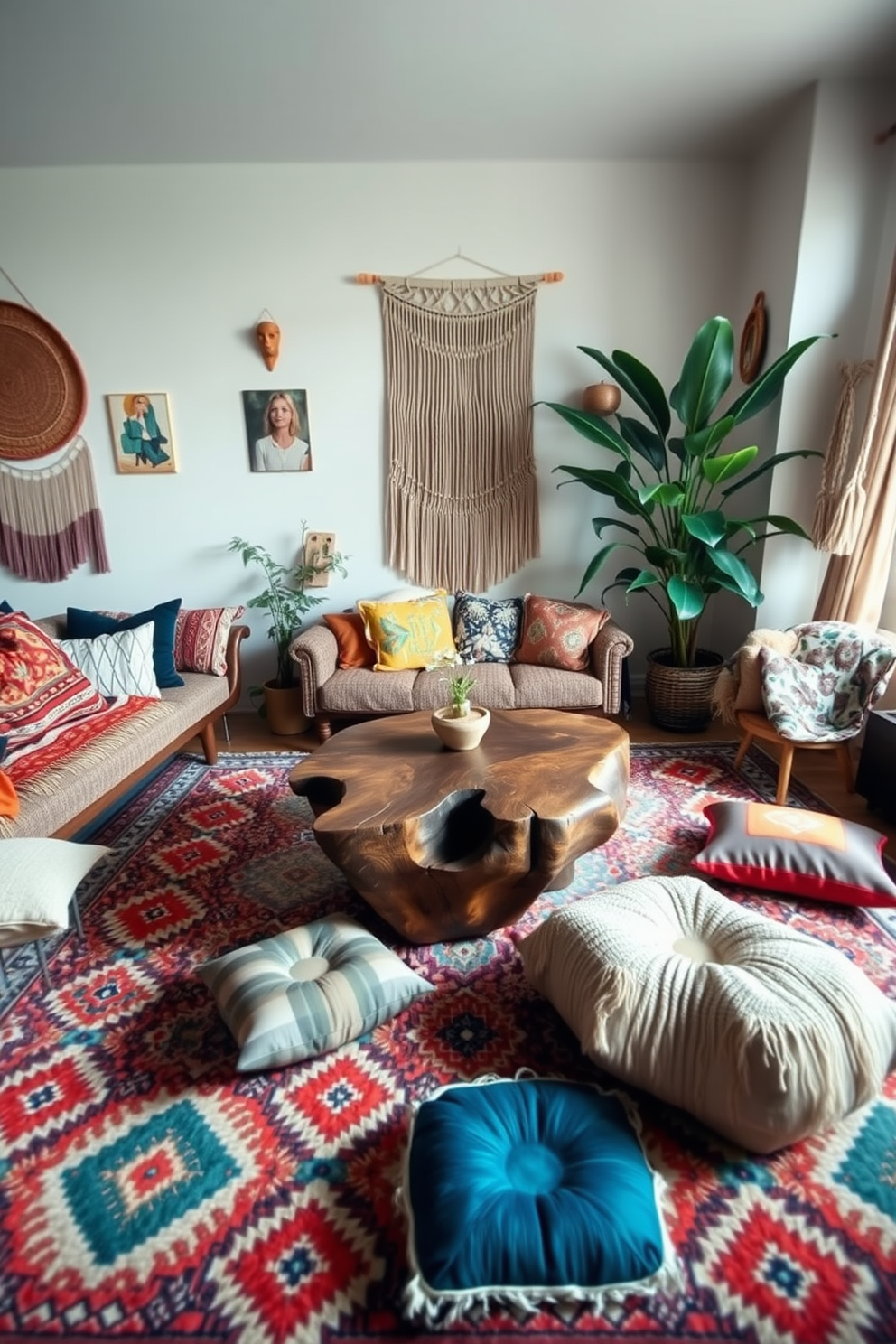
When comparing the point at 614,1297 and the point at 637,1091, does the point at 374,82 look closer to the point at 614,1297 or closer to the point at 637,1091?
the point at 637,1091

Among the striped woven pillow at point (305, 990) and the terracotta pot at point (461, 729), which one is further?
the terracotta pot at point (461, 729)

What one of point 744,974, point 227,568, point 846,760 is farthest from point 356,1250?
point 227,568

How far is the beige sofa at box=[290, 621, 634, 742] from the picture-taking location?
2977 millimetres

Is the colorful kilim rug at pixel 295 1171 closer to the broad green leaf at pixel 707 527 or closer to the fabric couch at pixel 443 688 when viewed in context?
the fabric couch at pixel 443 688

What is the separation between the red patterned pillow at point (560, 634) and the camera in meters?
3.12

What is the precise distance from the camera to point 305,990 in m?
1.41

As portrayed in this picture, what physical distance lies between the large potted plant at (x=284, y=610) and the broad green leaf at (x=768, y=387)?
218cm

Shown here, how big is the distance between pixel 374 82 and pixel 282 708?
2.77 meters

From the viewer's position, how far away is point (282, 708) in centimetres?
325

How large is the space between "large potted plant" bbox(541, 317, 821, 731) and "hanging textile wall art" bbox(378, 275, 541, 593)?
41cm

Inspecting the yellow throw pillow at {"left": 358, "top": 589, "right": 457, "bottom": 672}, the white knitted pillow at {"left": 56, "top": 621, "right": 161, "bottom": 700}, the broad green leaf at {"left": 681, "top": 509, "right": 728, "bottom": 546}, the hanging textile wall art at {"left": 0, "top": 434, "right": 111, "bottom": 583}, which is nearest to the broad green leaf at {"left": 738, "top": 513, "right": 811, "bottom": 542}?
the broad green leaf at {"left": 681, "top": 509, "right": 728, "bottom": 546}

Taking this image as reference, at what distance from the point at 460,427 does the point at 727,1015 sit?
10.1ft

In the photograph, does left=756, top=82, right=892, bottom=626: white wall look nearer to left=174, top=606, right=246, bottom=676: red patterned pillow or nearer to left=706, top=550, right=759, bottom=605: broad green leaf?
left=706, top=550, right=759, bottom=605: broad green leaf

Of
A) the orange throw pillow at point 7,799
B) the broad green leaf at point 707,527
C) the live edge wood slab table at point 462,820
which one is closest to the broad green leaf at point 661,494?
the broad green leaf at point 707,527
